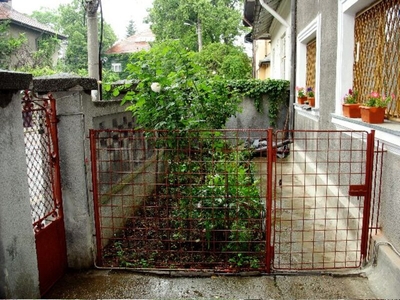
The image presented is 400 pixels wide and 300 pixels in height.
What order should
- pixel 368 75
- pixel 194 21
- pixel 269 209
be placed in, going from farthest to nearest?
pixel 194 21 < pixel 368 75 < pixel 269 209

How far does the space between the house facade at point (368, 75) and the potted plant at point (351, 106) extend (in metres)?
0.08

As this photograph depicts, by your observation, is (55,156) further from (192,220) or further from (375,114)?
(375,114)

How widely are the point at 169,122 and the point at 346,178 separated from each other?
2.19m

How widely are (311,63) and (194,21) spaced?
22.9 m

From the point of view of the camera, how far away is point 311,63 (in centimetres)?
796

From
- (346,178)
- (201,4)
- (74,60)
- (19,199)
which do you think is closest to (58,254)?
(19,199)

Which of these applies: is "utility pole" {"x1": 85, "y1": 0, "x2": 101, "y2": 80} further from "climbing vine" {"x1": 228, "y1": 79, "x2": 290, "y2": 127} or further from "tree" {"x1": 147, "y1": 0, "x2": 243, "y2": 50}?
"tree" {"x1": 147, "y1": 0, "x2": 243, "y2": 50}

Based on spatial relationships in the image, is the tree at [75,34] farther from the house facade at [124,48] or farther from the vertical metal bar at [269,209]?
the vertical metal bar at [269,209]

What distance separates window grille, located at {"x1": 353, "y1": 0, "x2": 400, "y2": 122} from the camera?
359 centimetres

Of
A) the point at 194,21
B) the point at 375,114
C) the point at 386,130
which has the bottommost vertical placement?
the point at 386,130

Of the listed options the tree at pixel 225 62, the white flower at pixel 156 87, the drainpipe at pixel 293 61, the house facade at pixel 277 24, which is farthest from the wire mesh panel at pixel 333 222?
the tree at pixel 225 62

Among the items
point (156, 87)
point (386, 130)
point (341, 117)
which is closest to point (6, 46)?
point (156, 87)

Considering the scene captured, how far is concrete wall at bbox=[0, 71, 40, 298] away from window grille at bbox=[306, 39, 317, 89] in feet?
20.5

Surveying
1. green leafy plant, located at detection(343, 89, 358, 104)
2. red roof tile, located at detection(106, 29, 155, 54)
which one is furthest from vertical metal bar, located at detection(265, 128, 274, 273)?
red roof tile, located at detection(106, 29, 155, 54)
